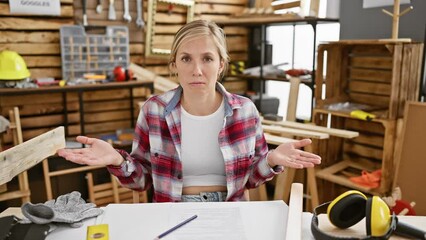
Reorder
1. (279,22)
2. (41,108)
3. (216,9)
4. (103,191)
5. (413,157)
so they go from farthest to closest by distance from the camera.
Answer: (216,9) < (41,108) < (279,22) < (103,191) < (413,157)

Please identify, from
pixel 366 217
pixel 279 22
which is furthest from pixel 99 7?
pixel 366 217

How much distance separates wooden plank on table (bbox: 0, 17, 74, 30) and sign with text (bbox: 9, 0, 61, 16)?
69 mm

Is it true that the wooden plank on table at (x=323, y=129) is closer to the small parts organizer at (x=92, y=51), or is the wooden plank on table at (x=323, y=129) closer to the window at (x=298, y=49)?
the window at (x=298, y=49)

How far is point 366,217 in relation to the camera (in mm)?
1024

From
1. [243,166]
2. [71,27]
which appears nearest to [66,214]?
Result: [243,166]

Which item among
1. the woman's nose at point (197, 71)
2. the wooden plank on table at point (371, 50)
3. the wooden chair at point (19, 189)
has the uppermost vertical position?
the wooden plank on table at point (371, 50)

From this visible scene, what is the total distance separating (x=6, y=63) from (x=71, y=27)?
66cm

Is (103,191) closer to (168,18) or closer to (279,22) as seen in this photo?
(168,18)

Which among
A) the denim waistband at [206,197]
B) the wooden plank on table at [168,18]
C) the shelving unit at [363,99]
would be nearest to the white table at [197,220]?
the denim waistband at [206,197]

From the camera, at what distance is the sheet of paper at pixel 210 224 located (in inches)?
43.5

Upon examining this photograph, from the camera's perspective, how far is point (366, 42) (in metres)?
2.53

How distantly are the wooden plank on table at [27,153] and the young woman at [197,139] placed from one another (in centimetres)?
29

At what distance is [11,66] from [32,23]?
538 millimetres

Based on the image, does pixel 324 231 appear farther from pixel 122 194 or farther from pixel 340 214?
pixel 122 194
